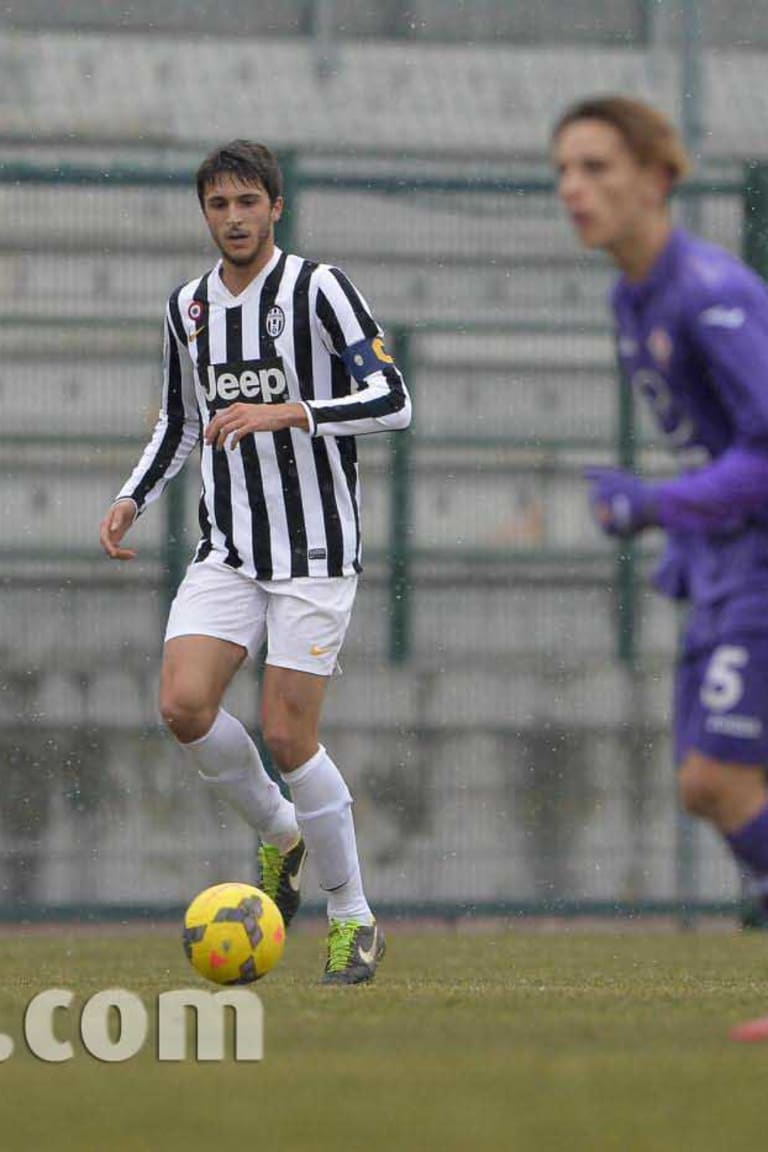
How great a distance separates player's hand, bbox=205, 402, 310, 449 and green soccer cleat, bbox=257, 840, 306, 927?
1369 mm

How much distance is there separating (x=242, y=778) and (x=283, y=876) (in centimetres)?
38

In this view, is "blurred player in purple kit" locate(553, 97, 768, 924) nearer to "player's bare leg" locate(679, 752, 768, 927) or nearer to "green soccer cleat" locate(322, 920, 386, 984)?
"player's bare leg" locate(679, 752, 768, 927)

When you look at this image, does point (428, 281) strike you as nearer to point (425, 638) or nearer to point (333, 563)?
point (425, 638)

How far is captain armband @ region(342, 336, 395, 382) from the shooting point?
674 centimetres

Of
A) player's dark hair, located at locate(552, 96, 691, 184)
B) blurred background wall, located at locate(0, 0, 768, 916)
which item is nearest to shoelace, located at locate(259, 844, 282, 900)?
blurred background wall, located at locate(0, 0, 768, 916)

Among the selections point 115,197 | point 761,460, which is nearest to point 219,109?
point 115,197

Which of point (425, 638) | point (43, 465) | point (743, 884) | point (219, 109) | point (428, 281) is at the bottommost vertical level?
A: point (743, 884)

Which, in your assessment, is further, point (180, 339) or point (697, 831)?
point (697, 831)

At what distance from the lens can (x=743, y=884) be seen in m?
9.13

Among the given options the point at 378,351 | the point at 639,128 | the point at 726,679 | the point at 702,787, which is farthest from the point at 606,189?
the point at 378,351

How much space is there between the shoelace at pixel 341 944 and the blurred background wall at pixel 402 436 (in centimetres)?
221

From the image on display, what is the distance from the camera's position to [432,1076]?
4410mm

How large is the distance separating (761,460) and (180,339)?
2997 mm

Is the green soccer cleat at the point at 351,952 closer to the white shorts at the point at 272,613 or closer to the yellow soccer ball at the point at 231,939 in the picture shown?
the yellow soccer ball at the point at 231,939
